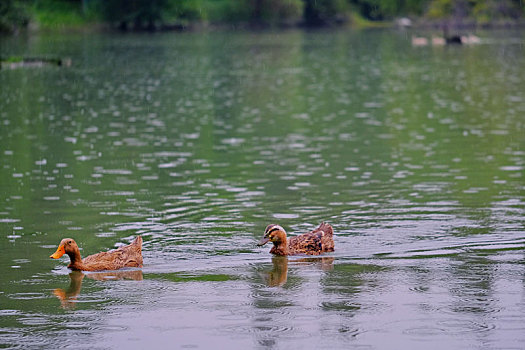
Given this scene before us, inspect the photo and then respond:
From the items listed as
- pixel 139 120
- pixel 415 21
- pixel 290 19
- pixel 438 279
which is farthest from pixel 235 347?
pixel 415 21

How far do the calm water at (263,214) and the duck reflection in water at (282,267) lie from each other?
6cm

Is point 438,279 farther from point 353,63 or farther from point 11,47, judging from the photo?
point 11,47

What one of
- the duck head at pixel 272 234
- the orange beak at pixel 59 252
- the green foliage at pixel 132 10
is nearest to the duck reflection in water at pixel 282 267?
the duck head at pixel 272 234

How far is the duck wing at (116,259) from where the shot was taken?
16891 millimetres

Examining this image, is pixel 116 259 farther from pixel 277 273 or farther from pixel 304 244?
pixel 304 244

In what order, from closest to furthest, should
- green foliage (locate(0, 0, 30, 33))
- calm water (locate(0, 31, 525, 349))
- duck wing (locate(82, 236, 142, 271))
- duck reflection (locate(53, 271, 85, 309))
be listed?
calm water (locate(0, 31, 525, 349)) → duck reflection (locate(53, 271, 85, 309)) → duck wing (locate(82, 236, 142, 271)) → green foliage (locate(0, 0, 30, 33))

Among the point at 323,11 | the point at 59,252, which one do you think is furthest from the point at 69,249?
the point at 323,11

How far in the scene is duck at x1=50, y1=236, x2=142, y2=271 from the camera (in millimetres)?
16797

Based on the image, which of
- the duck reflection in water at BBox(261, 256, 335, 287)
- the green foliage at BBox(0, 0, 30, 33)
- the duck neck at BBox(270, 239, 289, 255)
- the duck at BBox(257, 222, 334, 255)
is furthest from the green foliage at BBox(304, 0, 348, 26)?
the duck reflection in water at BBox(261, 256, 335, 287)

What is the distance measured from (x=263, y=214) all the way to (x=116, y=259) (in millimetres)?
5265

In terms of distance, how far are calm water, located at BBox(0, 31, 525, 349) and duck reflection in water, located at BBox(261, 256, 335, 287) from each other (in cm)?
6

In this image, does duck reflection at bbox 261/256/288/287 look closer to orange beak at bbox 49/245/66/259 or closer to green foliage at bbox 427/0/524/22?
orange beak at bbox 49/245/66/259

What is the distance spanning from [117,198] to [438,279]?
31.7 ft

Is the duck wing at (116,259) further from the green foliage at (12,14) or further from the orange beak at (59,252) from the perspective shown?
the green foliage at (12,14)
